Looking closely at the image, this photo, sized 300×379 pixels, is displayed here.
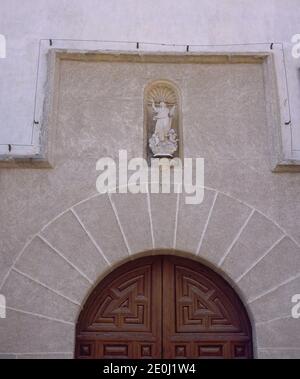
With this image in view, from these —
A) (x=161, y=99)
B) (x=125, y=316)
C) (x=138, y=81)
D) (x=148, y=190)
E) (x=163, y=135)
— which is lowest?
(x=125, y=316)

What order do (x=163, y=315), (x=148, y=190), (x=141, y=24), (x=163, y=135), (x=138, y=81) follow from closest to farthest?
(x=163, y=315)
(x=148, y=190)
(x=163, y=135)
(x=138, y=81)
(x=141, y=24)

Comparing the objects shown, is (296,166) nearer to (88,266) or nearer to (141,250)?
(141,250)

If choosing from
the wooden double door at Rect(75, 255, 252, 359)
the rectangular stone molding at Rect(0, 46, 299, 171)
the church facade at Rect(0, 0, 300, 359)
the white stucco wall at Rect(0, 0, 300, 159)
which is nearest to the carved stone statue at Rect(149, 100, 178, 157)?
the church facade at Rect(0, 0, 300, 359)

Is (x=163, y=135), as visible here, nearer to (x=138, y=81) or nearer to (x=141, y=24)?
(x=138, y=81)

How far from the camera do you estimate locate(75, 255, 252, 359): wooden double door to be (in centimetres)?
508

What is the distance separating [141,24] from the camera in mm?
5973

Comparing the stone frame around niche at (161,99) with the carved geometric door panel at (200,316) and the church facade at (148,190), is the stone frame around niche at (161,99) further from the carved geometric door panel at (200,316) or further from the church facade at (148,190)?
the carved geometric door panel at (200,316)

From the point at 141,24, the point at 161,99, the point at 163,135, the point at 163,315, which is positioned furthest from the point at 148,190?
the point at 141,24

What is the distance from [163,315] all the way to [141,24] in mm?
3182

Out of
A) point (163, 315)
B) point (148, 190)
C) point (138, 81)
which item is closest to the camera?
point (163, 315)

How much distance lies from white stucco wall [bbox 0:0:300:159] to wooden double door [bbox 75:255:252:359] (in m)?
2.15

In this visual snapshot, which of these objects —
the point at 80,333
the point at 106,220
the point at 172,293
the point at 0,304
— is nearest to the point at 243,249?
the point at 172,293

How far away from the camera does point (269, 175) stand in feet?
17.7

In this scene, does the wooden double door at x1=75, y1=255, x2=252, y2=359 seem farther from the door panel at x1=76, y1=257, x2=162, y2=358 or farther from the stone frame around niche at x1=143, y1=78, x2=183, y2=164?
the stone frame around niche at x1=143, y1=78, x2=183, y2=164
